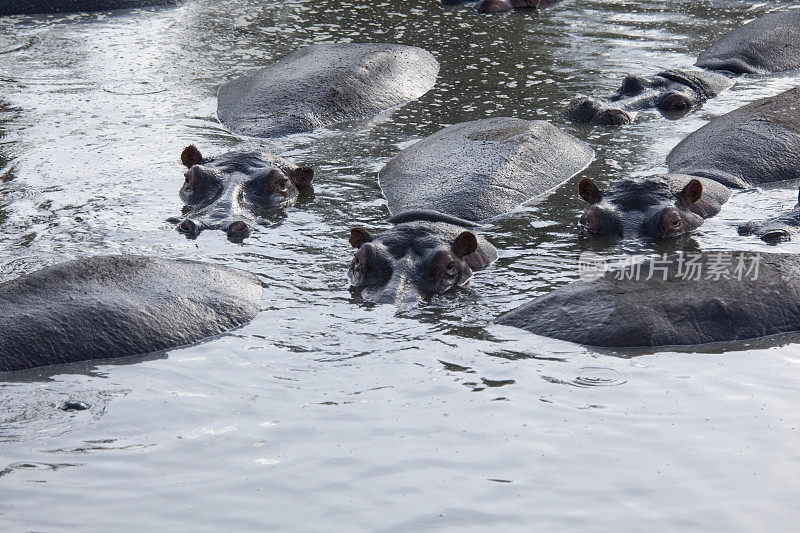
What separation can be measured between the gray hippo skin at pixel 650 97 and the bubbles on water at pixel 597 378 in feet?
17.0

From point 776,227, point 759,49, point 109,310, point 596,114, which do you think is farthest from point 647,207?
point 759,49

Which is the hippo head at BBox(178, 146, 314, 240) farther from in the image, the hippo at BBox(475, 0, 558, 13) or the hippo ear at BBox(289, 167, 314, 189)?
the hippo at BBox(475, 0, 558, 13)

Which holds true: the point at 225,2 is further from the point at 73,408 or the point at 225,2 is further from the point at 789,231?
the point at 73,408

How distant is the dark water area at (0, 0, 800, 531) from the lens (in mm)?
4332

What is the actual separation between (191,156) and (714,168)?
4.06 m

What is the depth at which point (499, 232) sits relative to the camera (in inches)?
305

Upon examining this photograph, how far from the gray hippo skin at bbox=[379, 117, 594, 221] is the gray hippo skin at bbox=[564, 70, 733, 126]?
0.79 metres

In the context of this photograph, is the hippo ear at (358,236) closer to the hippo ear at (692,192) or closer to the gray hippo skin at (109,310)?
the gray hippo skin at (109,310)

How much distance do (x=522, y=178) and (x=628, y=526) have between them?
4597 millimetres

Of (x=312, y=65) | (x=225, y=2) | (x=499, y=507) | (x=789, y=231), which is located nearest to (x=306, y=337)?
(x=499, y=507)

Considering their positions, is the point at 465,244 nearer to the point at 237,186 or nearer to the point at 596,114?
the point at 237,186

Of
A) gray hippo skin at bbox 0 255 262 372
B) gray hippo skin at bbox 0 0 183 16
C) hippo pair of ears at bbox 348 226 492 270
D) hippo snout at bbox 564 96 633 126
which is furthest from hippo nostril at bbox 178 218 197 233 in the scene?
gray hippo skin at bbox 0 0 183 16

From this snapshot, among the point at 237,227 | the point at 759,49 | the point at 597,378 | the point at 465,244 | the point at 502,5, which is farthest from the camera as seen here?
the point at 502,5

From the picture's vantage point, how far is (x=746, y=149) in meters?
8.88
